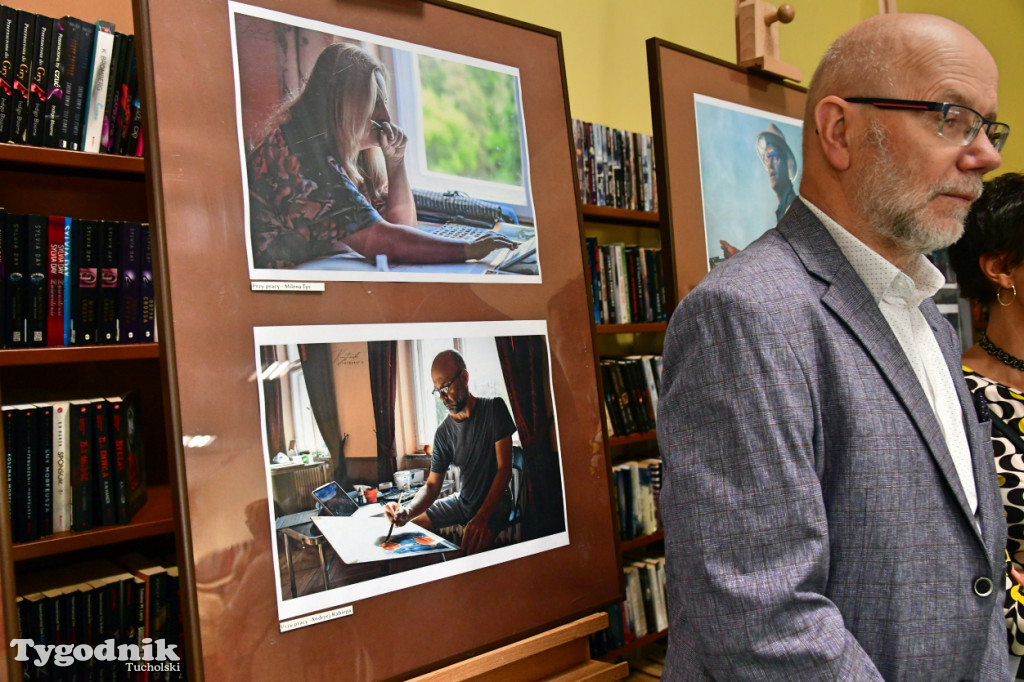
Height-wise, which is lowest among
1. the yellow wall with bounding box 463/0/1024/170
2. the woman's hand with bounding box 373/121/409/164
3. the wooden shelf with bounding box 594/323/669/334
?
the wooden shelf with bounding box 594/323/669/334

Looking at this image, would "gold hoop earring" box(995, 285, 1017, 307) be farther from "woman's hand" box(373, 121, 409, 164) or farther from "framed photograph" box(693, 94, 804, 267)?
"woman's hand" box(373, 121, 409, 164)

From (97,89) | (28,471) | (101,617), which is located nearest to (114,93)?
(97,89)

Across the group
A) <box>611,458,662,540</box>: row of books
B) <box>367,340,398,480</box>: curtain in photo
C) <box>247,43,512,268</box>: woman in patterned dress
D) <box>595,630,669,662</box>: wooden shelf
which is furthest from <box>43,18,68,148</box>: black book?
<box>595,630,669,662</box>: wooden shelf

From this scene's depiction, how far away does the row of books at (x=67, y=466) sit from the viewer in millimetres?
1610

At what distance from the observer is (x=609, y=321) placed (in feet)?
9.27

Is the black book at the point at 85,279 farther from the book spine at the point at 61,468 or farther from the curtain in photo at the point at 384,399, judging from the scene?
the curtain in photo at the point at 384,399

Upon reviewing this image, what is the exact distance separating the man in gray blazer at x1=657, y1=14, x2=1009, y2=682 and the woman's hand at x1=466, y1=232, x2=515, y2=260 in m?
0.54

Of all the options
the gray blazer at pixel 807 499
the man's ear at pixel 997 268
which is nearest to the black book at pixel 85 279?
the gray blazer at pixel 807 499

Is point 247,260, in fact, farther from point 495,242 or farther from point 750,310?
point 750,310

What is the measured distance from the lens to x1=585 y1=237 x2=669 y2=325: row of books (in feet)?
9.09

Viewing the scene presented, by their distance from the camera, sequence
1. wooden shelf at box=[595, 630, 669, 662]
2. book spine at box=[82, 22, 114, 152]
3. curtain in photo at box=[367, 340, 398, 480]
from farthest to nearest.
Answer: wooden shelf at box=[595, 630, 669, 662]
book spine at box=[82, 22, 114, 152]
curtain in photo at box=[367, 340, 398, 480]

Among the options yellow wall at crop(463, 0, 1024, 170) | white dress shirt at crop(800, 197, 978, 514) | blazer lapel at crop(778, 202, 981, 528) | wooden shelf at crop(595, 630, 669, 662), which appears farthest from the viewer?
yellow wall at crop(463, 0, 1024, 170)

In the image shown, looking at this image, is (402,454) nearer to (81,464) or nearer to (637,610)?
(81,464)

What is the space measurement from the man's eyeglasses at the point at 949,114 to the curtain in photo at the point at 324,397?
102 centimetres
